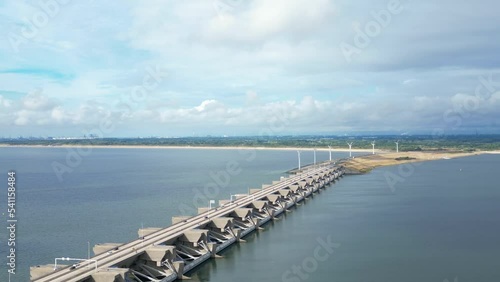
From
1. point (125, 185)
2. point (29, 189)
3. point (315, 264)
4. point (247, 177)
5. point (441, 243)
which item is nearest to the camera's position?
point (315, 264)

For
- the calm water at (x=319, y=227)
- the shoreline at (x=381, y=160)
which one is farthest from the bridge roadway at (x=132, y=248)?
the shoreline at (x=381, y=160)

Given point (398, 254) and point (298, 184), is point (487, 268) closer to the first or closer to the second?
point (398, 254)

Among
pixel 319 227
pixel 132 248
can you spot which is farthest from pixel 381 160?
pixel 132 248

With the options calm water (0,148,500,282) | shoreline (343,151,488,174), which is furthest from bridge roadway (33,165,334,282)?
shoreline (343,151,488,174)

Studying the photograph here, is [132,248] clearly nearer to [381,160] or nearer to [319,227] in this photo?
[319,227]

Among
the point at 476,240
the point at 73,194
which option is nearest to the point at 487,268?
the point at 476,240

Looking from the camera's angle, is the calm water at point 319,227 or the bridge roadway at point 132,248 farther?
the calm water at point 319,227

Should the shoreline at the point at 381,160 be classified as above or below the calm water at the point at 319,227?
above

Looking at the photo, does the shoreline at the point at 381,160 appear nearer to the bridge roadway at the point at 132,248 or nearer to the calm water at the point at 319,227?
the calm water at the point at 319,227
